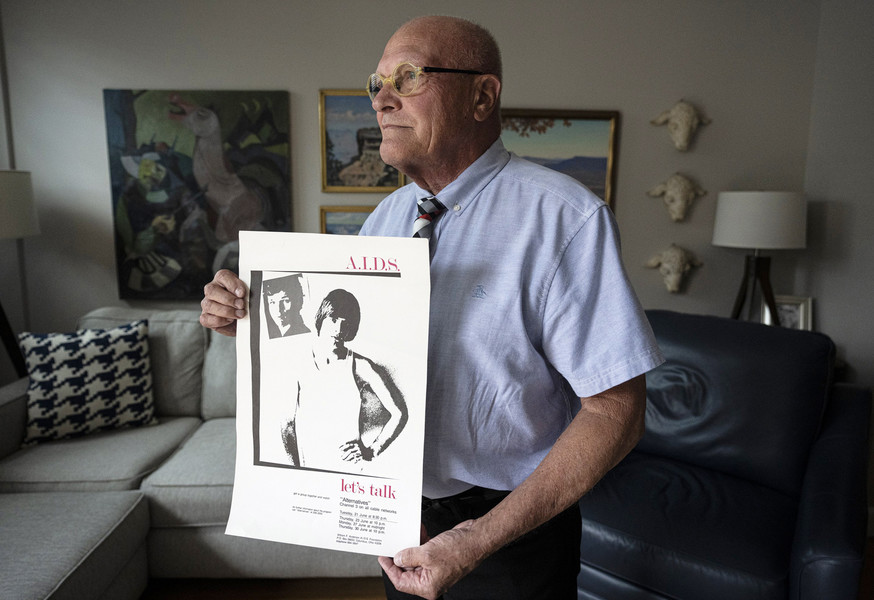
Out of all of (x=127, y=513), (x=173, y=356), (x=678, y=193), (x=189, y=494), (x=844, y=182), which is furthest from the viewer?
(x=678, y=193)

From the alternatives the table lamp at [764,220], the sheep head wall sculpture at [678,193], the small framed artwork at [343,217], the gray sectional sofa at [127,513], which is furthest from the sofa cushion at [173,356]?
the table lamp at [764,220]

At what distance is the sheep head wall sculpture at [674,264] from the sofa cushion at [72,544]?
105 inches

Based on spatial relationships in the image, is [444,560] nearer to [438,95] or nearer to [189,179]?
[438,95]

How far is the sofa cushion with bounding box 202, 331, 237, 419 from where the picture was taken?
2.50 meters

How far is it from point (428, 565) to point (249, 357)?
1.20 feet

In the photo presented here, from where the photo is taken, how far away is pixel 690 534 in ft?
5.14

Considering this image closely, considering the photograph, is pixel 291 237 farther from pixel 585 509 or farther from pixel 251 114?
pixel 251 114

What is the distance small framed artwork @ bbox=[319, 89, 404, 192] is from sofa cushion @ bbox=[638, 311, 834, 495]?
1.64m

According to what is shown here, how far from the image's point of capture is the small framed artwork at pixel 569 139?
288 cm

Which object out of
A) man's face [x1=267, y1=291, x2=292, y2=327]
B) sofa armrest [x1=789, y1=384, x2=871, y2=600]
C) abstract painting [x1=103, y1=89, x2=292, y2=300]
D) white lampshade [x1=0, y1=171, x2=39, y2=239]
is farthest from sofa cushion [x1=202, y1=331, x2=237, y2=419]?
sofa armrest [x1=789, y1=384, x2=871, y2=600]

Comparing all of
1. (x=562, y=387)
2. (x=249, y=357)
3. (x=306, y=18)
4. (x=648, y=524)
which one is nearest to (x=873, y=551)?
(x=648, y=524)

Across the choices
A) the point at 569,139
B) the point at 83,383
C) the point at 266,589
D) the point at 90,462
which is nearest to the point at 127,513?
the point at 90,462

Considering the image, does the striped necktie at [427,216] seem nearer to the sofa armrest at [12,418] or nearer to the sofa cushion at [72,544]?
the sofa cushion at [72,544]

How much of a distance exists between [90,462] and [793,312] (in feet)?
10.8
